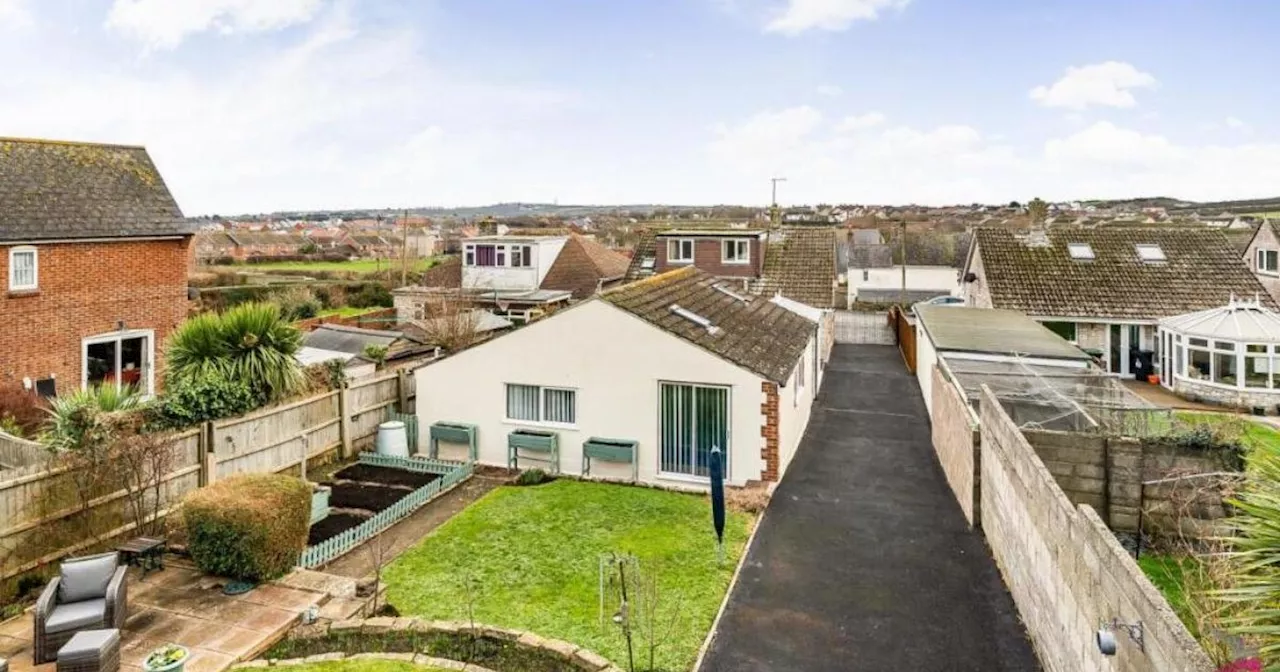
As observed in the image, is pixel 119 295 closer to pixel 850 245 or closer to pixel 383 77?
pixel 383 77

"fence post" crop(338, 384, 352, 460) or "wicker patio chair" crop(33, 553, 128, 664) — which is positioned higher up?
"fence post" crop(338, 384, 352, 460)

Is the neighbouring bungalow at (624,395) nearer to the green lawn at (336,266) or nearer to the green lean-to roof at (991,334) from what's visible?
the green lean-to roof at (991,334)

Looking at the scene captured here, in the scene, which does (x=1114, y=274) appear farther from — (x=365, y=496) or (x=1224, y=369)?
(x=365, y=496)

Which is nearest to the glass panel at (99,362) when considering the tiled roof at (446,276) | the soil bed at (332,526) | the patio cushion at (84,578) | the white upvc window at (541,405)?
the soil bed at (332,526)

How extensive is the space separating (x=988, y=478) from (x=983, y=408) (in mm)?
1127

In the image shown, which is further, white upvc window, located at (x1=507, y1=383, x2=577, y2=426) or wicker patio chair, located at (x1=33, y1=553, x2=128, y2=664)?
white upvc window, located at (x1=507, y1=383, x2=577, y2=426)

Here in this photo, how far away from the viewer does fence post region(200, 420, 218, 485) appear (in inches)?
493

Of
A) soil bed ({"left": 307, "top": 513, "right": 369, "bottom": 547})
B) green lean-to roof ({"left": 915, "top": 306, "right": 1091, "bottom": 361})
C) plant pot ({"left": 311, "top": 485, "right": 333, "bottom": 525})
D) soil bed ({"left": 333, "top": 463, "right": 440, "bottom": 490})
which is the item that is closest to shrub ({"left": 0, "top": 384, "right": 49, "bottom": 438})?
soil bed ({"left": 333, "top": 463, "right": 440, "bottom": 490})

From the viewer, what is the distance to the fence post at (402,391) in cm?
1812

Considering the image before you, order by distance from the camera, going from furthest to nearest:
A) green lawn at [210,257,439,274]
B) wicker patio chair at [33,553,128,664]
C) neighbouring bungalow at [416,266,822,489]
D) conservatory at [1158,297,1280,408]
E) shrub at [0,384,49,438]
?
green lawn at [210,257,439,274], conservatory at [1158,297,1280,408], neighbouring bungalow at [416,266,822,489], shrub at [0,384,49,438], wicker patio chair at [33,553,128,664]

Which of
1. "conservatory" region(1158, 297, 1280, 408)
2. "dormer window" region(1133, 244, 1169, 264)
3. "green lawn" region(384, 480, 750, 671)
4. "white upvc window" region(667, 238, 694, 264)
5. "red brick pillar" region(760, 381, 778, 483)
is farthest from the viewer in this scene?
"white upvc window" region(667, 238, 694, 264)

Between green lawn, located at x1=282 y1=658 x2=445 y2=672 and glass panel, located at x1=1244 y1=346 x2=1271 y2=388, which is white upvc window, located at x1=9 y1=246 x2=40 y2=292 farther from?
glass panel, located at x1=1244 y1=346 x2=1271 y2=388

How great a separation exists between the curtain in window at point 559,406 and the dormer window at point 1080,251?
25563 millimetres

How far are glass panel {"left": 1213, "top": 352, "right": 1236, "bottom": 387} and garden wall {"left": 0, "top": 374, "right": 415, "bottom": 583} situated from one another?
78.6 ft
